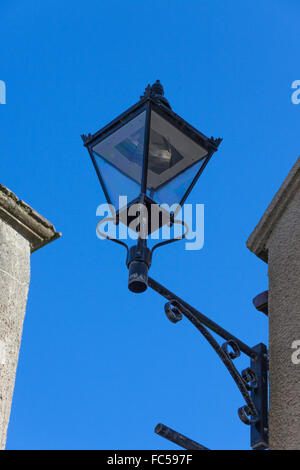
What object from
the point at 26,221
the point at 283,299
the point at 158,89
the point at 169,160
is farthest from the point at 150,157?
the point at 283,299

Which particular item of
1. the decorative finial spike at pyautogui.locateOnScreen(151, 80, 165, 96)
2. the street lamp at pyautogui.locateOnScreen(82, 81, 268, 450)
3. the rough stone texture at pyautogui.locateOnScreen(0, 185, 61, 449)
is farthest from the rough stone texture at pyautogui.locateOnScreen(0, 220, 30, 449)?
the decorative finial spike at pyautogui.locateOnScreen(151, 80, 165, 96)

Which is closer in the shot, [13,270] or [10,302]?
[10,302]

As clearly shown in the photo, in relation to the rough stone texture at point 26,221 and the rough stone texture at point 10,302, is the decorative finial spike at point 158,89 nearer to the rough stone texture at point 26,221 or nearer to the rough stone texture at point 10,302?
the rough stone texture at point 26,221

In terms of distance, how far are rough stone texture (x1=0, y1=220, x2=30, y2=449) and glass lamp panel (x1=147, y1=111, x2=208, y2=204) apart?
2.31ft

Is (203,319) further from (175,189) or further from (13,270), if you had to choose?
(13,270)

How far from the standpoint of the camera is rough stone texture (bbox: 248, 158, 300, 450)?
4.52m

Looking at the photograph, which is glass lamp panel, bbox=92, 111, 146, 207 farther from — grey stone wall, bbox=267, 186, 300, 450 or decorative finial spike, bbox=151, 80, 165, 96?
grey stone wall, bbox=267, 186, 300, 450

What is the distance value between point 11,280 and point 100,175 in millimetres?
651

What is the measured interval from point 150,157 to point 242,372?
108cm

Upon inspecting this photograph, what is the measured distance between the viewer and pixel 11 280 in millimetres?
4773

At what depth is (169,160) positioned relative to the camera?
4836 mm

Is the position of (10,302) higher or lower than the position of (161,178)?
lower
